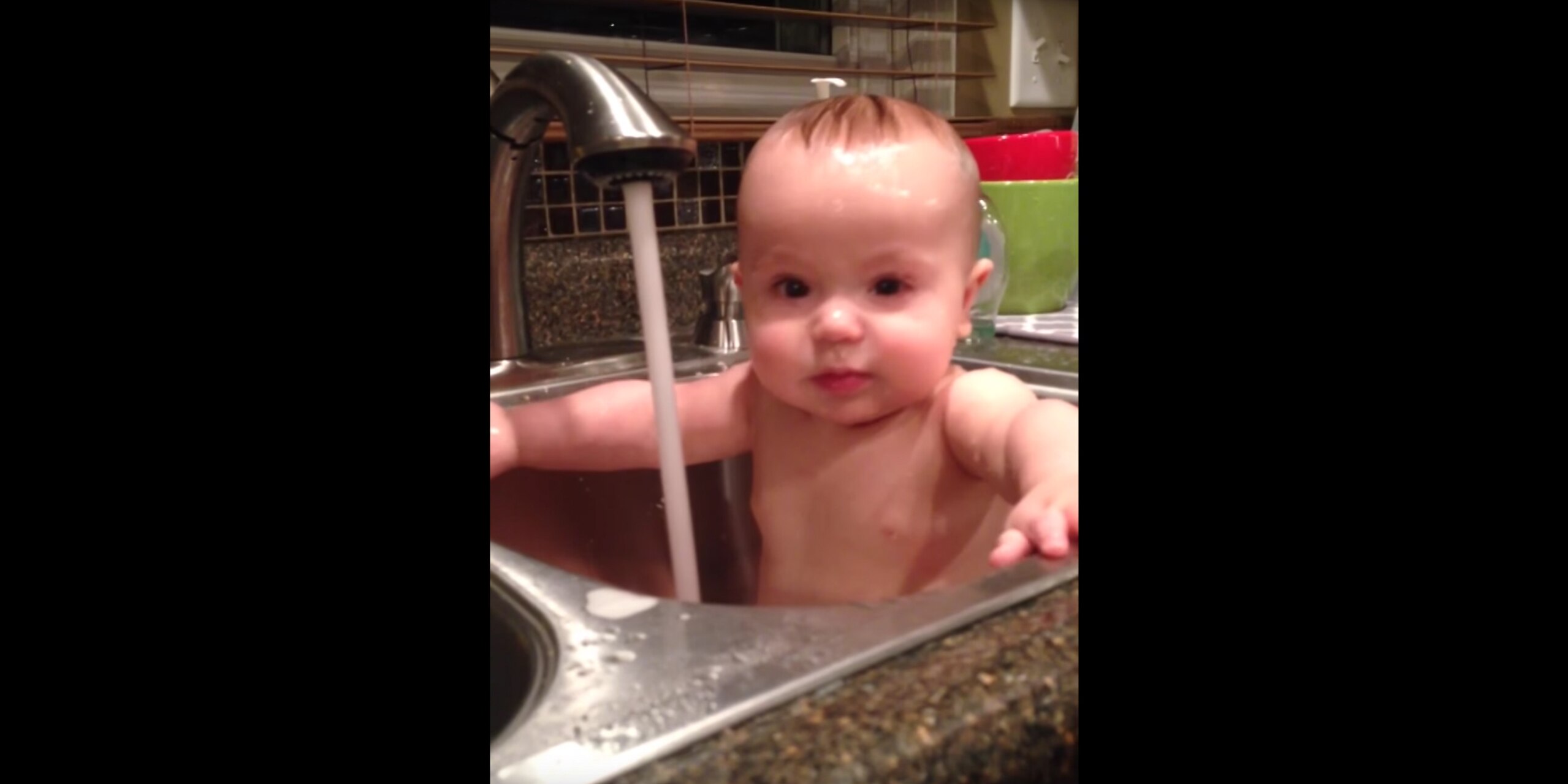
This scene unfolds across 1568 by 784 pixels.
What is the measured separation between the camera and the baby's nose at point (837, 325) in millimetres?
652

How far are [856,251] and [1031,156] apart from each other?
0.62m

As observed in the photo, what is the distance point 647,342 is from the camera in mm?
585

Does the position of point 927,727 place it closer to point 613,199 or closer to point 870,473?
point 870,473

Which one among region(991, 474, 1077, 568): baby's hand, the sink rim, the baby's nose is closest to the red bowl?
the baby's nose

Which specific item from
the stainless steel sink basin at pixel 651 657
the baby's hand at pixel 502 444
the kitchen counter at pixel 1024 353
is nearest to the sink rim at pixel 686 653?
the stainless steel sink basin at pixel 651 657

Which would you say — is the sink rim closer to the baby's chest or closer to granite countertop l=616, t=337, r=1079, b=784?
granite countertop l=616, t=337, r=1079, b=784

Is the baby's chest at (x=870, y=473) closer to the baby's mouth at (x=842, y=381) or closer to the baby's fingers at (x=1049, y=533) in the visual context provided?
the baby's mouth at (x=842, y=381)

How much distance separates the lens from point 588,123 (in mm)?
492

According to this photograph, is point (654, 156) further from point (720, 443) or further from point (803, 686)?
point (720, 443)

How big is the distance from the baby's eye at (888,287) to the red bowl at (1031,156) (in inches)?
21.9

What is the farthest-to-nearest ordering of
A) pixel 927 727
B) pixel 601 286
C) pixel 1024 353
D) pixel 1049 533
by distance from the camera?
pixel 601 286 < pixel 1024 353 < pixel 1049 533 < pixel 927 727

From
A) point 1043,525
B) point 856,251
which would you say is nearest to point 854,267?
point 856,251

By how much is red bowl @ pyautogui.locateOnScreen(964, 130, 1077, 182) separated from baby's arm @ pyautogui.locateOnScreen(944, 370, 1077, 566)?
51cm
